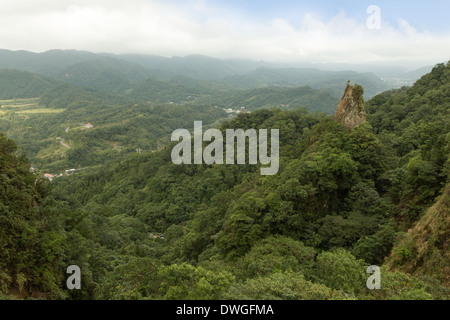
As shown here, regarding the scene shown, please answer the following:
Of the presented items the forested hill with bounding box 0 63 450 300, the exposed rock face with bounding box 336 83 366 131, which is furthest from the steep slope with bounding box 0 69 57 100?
the exposed rock face with bounding box 336 83 366 131

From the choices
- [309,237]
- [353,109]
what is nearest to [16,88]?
[353,109]

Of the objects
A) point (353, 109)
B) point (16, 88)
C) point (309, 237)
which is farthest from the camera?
point (16, 88)

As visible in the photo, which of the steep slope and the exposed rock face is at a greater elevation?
the steep slope

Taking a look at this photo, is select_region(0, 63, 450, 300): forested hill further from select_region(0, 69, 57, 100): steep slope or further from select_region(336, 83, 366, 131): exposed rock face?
select_region(0, 69, 57, 100): steep slope

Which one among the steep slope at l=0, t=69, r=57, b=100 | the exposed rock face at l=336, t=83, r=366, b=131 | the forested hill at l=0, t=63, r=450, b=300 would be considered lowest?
the forested hill at l=0, t=63, r=450, b=300

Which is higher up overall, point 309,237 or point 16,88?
point 16,88

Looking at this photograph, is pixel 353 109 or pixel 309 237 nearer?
pixel 309 237

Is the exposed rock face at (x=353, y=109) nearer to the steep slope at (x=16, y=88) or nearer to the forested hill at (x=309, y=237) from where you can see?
the forested hill at (x=309, y=237)

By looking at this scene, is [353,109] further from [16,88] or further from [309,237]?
[16,88]

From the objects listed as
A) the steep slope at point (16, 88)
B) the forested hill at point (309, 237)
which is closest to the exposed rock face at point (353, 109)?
the forested hill at point (309, 237)
